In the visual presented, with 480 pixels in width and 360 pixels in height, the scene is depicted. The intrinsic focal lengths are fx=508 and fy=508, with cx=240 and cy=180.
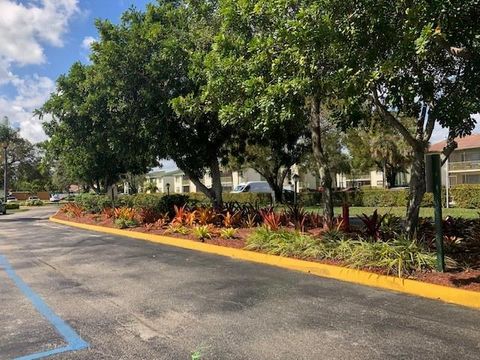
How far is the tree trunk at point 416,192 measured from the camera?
990 cm

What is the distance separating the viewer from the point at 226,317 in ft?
21.0

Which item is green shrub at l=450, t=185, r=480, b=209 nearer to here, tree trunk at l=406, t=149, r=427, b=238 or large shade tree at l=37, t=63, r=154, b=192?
large shade tree at l=37, t=63, r=154, b=192

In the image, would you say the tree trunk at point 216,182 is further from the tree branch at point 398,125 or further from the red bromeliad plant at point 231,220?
the tree branch at point 398,125

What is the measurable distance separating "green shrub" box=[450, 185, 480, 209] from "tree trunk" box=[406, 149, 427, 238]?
21.7m

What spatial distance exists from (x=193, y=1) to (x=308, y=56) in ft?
28.6

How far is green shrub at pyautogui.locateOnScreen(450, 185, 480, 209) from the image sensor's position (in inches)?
1156

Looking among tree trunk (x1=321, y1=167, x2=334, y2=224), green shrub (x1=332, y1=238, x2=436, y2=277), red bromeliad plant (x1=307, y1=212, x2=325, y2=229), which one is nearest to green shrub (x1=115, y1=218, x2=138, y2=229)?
red bromeliad plant (x1=307, y1=212, x2=325, y2=229)

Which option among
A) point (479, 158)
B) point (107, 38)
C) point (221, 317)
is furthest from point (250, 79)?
point (479, 158)

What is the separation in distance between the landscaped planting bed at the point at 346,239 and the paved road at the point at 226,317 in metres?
0.78

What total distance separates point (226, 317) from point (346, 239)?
467 cm

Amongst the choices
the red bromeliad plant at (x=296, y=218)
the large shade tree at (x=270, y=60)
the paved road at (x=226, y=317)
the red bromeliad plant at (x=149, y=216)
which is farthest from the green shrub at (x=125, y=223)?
the large shade tree at (x=270, y=60)

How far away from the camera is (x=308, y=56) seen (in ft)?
25.9

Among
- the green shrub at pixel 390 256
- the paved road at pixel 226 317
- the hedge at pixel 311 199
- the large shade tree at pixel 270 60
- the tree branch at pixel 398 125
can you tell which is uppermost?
the large shade tree at pixel 270 60

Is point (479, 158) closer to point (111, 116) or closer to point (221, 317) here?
point (111, 116)
